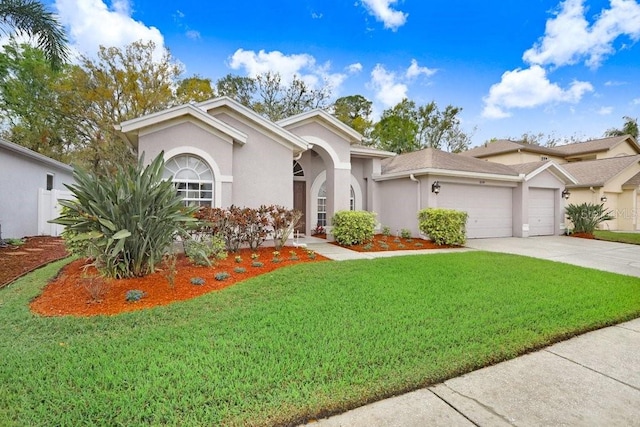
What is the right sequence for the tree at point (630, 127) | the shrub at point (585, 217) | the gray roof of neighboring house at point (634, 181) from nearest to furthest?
1. the shrub at point (585, 217)
2. the gray roof of neighboring house at point (634, 181)
3. the tree at point (630, 127)

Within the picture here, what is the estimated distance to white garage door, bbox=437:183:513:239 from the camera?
1459 centimetres

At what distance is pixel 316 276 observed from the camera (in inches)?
278

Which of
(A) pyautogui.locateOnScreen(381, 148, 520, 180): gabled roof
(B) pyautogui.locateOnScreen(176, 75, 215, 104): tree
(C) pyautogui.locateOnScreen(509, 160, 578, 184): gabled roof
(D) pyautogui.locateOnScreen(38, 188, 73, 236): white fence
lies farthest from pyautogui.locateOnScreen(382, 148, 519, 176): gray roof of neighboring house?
(D) pyautogui.locateOnScreen(38, 188, 73, 236): white fence

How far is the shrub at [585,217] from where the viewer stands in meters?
16.7

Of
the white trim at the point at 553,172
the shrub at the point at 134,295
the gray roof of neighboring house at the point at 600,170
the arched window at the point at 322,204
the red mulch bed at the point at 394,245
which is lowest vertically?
the shrub at the point at 134,295

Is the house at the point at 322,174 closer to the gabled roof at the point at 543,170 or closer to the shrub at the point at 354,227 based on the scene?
the gabled roof at the point at 543,170

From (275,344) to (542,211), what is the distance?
Answer: 18116mm

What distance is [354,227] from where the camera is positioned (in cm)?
1205

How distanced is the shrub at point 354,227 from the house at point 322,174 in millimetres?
1277

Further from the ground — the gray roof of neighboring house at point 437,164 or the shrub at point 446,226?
the gray roof of neighboring house at point 437,164

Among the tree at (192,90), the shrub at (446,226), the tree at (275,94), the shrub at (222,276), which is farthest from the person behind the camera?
the tree at (275,94)

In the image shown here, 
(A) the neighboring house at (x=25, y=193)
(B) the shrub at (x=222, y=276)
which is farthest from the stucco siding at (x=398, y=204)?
(A) the neighboring house at (x=25, y=193)

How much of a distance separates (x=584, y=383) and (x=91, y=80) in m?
26.6

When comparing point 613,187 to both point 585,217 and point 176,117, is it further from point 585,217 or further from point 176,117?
point 176,117
